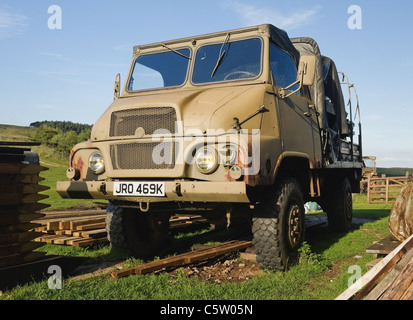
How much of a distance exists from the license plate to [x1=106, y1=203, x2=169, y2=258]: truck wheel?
0.94 m

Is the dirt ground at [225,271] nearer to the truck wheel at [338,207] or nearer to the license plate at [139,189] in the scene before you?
the license plate at [139,189]

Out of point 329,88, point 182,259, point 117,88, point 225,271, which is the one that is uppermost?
point 329,88

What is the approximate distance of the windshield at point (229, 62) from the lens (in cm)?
500

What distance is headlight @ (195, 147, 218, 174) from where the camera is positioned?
4.03 metres

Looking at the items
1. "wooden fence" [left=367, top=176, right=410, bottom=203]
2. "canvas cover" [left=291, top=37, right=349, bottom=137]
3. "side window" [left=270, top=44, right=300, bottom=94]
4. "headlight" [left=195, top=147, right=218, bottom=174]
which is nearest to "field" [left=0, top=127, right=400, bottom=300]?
"headlight" [left=195, top=147, right=218, bottom=174]

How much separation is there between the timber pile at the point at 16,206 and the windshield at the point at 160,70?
2.08 metres

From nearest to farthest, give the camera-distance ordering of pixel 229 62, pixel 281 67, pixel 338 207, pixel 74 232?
pixel 229 62 → pixel 281 67 → pixel 74 232 → pixel 338 207

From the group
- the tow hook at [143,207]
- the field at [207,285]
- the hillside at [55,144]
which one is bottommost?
the field at [207,285]

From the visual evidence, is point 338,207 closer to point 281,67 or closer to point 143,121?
point 281,67

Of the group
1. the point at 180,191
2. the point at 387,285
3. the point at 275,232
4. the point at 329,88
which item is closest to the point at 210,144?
the point at 180,191

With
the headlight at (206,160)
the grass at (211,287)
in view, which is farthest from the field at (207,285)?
the headlight at (206,160)

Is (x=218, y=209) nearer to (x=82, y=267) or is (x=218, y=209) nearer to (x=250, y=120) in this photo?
(x=250, y=120)

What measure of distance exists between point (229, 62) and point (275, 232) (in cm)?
226

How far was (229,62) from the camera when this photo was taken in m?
5.12
